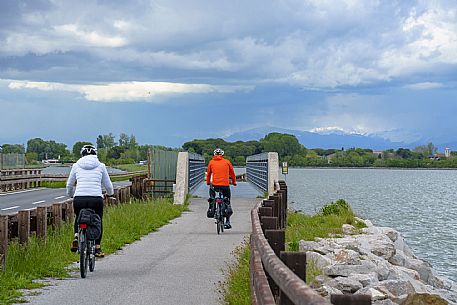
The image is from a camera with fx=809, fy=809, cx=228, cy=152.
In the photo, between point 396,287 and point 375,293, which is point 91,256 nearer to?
point 375,293

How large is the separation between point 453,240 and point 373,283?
23.6 metres

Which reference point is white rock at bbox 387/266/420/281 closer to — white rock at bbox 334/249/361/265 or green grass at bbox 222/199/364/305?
white rock at bbox 334/249/361/265

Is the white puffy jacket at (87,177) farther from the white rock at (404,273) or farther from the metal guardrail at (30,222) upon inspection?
the white rock at (404,273)

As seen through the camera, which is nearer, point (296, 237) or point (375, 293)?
point (375, 293)

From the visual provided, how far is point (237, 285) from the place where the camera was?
10.3 metres

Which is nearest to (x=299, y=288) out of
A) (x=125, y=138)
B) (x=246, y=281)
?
(x=246, y=281)

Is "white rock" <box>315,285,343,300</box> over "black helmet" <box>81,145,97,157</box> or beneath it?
beneath

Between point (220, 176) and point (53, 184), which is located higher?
point (220, 176)

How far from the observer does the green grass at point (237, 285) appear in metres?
9.38

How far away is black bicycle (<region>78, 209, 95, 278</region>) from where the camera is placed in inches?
457

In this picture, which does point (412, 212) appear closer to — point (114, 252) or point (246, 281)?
point (114, 252)

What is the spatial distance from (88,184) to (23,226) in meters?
1.43

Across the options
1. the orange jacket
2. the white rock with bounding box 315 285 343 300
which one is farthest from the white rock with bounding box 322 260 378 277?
the orange jacket

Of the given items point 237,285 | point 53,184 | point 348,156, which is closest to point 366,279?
point 237,285
